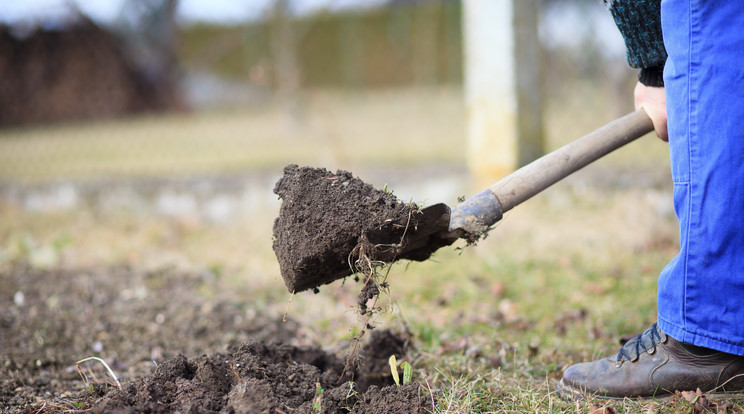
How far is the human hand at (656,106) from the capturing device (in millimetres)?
1882

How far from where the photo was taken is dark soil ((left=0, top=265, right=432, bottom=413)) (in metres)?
1.58

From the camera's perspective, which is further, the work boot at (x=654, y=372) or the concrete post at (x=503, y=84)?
the concrete post at (x=503, y=84)

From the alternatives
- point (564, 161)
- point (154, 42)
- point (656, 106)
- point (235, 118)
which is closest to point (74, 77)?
point (154, 42)

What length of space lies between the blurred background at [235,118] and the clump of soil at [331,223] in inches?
22.1

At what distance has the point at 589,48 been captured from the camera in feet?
20.9

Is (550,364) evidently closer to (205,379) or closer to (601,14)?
(205,379)

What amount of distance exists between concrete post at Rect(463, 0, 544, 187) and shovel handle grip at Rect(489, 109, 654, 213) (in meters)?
2.22

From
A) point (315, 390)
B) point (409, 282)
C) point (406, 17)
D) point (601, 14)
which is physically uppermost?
point (406, 17)

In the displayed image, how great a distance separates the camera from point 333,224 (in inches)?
65.1

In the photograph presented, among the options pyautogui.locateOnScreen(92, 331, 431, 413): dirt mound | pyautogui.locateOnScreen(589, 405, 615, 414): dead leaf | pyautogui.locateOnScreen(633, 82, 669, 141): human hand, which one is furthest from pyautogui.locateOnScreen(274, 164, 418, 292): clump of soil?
pyautogui.locateOnScreen(633, 82, 669, 141): human hand

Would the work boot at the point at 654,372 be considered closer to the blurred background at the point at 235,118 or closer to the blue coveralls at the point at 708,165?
the blue coveralls at the point at 708,165

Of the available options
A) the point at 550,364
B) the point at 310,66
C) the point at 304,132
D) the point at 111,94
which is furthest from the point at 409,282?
the point at 310,66

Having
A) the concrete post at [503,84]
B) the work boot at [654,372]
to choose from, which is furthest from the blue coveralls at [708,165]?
the concrete post at [503,84]

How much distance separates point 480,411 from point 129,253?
3.02 meters
